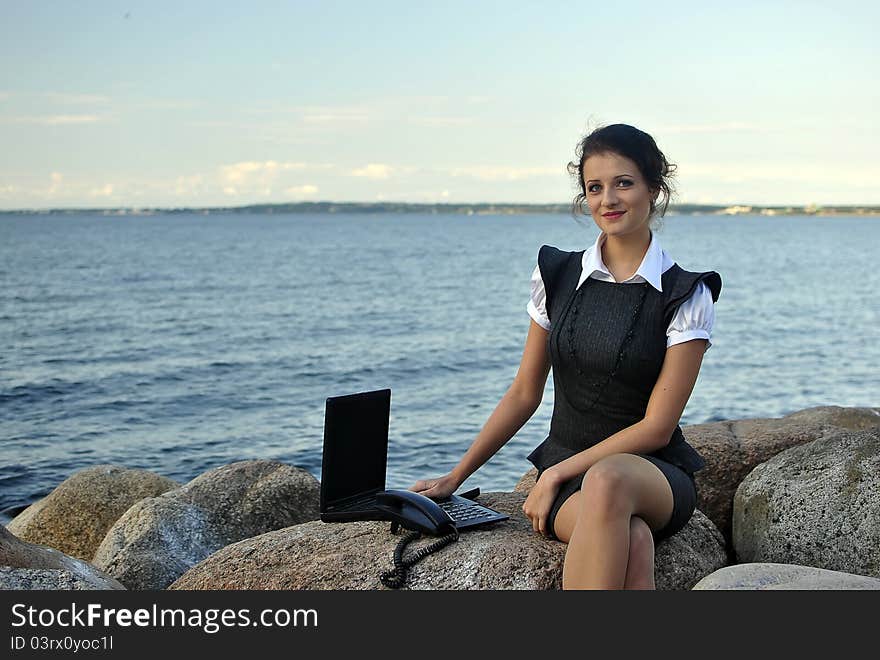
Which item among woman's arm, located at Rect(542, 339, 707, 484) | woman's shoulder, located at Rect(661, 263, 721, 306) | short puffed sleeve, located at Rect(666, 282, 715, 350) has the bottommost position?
woman's arm, located at Rect(542, 339, 707, 484)

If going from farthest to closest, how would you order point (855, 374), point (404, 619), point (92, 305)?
Result: point (92, 305) < point (855, 374) < point (404, 619)

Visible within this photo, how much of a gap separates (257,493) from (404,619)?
447cm

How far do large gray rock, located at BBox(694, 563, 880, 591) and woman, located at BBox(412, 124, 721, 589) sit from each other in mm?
330

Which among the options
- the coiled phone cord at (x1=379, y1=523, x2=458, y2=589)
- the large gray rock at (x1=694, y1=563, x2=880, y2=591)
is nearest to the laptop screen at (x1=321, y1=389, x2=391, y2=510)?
the coiled phone cord at (x1=379, y1=523, x2=458, y2=589)

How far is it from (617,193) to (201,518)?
4923mm

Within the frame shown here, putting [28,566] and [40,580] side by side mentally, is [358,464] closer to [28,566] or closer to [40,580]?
[40,580]

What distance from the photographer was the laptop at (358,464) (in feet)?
16.4

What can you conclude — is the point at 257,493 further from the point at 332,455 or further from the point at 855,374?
the point at 855,374

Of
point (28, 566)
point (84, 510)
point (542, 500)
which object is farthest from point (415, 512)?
point (84, 510)

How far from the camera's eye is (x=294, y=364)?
2573 cm

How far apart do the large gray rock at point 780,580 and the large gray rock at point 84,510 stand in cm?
660

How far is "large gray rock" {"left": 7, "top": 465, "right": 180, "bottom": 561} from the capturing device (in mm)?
9508

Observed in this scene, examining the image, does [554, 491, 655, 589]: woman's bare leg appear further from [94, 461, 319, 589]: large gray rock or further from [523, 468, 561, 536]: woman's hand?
[94, 461, 319, 589]: large gray rock

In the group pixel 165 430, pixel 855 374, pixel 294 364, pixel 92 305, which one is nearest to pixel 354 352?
pixel 294 364
